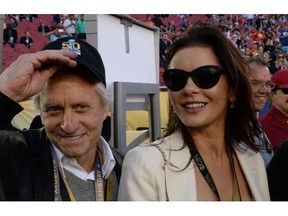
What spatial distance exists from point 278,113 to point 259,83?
0.20 m

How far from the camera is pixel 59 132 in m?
1.21

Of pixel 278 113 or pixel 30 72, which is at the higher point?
pixel 30 72

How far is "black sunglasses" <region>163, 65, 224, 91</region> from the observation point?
108 cm

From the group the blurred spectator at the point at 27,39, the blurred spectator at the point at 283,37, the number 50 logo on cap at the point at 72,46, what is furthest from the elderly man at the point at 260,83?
the blurred spectator at the point at 27,39

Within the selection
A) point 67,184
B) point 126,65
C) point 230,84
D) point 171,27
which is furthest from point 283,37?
point 67,184

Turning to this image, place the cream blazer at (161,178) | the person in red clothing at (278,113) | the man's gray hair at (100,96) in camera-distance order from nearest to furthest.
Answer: the cream blazer at (161,178) → the man's gray hair at (100,96) → the person in red clothing at (278,113)

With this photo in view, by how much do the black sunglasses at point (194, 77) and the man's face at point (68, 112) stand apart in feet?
0.96

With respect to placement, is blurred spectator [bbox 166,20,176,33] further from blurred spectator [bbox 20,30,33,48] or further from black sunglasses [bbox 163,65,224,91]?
blurred spectator [bbox 20,30,33,48]

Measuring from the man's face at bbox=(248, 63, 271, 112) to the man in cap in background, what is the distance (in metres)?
1.18

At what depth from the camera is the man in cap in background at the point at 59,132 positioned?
1056 mm

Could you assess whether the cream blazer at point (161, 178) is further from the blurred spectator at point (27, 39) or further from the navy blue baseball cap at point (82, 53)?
the blurred spectator at point (27, 39)

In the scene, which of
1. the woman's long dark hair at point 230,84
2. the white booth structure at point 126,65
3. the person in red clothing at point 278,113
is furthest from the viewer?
the person in red clothing at point 278,113

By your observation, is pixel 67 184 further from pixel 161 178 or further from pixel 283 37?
pixel 283 37

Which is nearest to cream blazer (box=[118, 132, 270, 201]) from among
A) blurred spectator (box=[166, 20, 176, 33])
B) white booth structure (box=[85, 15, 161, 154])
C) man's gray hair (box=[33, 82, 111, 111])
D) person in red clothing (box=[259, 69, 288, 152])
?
man's gray hair (box=[33, 82, 111, 111])
